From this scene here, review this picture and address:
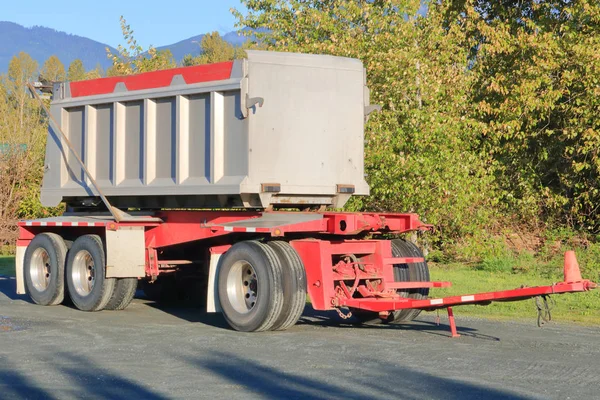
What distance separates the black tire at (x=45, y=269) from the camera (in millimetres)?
14734

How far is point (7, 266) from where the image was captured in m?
23.3

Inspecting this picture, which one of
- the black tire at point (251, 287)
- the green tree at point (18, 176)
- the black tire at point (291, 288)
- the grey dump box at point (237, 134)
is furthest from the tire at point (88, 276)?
the green tree at point (18, 176)

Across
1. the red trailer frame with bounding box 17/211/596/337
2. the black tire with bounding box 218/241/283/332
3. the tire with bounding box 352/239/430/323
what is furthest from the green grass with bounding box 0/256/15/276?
the tire with bounding box 352/239/430/323

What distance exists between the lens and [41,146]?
27656mm

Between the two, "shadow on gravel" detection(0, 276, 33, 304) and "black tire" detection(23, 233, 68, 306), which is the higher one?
"black tire" detection(23, 233, 68, 306)

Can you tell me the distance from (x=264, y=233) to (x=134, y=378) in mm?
4099

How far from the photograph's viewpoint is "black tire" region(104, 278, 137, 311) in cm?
1400

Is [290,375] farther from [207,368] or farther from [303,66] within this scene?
[303,66]

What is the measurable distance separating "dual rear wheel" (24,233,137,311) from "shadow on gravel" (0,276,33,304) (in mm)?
663

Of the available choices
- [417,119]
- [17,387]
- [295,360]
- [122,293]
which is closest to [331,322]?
[122,293]

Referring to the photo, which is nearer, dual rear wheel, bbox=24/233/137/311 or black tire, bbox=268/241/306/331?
black tire, bbox=268/241/306/331

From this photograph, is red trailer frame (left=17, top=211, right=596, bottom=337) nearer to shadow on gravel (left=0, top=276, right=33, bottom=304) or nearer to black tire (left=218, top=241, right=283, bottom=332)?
black tire (left=218, top=241, right=283, bottom=332)

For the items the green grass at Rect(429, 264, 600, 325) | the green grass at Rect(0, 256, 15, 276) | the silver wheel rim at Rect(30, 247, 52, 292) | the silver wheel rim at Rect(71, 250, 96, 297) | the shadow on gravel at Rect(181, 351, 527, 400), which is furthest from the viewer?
the green grass at Rect(0, 256, 15, 276)

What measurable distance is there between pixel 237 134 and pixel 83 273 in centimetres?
366
